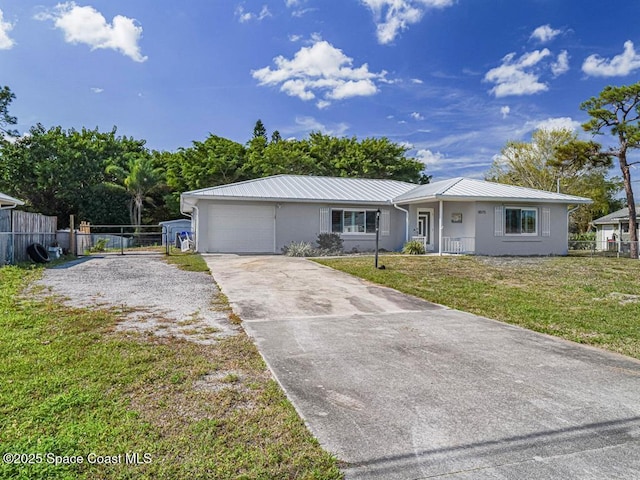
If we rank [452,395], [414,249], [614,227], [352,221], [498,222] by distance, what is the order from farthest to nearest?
[614,227]
[352,221]
[498,222]
[414,249]
[452,395]

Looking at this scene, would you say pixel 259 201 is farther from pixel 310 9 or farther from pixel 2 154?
pixel 2 154

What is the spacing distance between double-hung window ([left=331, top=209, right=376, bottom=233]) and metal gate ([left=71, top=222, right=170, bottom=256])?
283 inches

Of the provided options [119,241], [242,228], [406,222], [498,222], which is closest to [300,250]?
[242,228]

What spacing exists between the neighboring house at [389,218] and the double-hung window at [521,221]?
1.7 inches

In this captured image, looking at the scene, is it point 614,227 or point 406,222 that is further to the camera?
point 614,227

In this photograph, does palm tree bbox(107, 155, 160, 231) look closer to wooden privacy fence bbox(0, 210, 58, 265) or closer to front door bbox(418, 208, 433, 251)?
wooden privacy fence bbox(0, 210, 58, 265)

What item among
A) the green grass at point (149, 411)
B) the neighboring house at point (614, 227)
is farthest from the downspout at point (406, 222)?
the neighboring house at point (614, 227)

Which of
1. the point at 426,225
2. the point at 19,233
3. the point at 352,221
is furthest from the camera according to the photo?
the point at 426,225

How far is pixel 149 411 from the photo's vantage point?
2.90m

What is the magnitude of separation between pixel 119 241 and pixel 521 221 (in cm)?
2227

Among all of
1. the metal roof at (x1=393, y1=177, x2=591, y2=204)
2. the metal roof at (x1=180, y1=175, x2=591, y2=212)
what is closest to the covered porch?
the metal roof at (x1=393, y1=177, x2=591, y2=204)

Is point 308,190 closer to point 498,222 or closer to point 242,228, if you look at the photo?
point 242,228

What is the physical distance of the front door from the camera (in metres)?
18.6

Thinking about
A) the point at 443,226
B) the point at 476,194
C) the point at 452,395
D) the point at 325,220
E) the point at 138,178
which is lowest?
the point at 452,395
